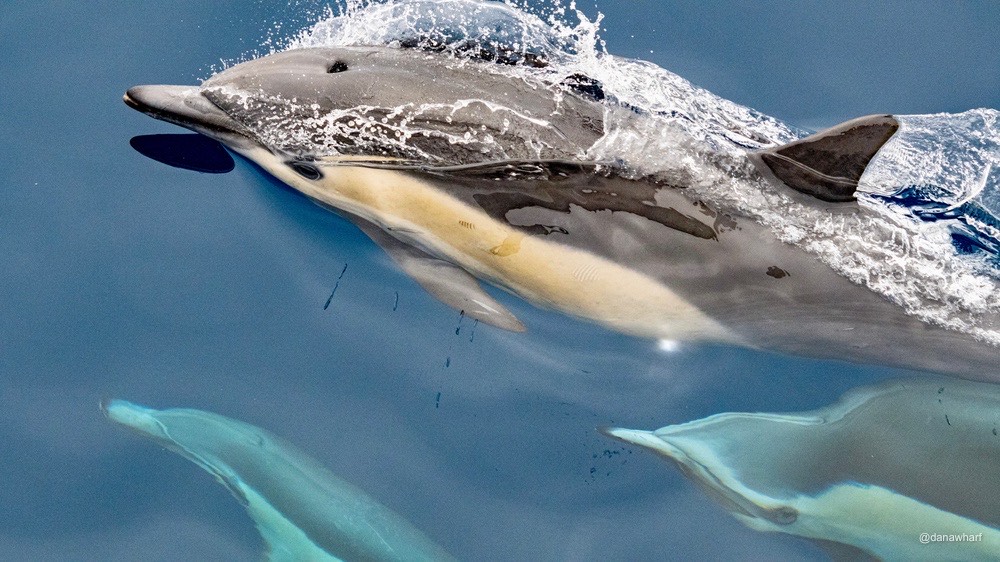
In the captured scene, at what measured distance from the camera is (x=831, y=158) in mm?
4555

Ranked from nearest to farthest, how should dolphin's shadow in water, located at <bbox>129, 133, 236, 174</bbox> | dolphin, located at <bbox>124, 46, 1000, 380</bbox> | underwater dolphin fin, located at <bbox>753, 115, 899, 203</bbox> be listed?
underwater dolphin fin, located at <bbox>753, 115, 899, 203</bbox> → dolphin, located at <bbox>124, 46, 1000, 380</bbox> → dolphin's shadow in water, located at <bbox>129, 133, 236, 174</bbox>

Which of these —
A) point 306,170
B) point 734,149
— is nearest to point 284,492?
point 306,170

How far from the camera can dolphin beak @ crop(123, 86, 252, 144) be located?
5098mm

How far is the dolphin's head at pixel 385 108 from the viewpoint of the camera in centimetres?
472

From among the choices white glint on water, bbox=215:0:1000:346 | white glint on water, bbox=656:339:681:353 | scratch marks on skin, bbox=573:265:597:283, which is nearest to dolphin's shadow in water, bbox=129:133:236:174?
white glint on water, bbox=215:0:1000:346

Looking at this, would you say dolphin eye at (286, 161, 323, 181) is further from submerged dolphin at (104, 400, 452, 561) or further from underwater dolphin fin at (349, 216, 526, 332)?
submerged dolphin at (104, 400, 452, 561)

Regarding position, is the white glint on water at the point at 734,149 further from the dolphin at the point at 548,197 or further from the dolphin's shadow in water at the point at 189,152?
the dolphin's shadow in water at the point at 189,152

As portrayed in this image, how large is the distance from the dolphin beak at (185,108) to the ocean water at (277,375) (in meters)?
0.49

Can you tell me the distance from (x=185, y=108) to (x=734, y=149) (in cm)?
296

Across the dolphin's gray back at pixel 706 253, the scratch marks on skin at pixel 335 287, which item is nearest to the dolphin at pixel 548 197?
the dolphin's gray back at pixel 706 253

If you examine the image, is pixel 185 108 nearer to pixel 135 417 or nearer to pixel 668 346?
pixel 135 417

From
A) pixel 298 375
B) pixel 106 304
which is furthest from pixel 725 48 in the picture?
pixel 106 304

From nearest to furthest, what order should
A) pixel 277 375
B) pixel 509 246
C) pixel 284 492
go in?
pixel 509 246 → pixel 284 492 → pixel 277 375

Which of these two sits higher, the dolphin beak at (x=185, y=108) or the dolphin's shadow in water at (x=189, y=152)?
the dolphin beak at (x=185, y=108)
